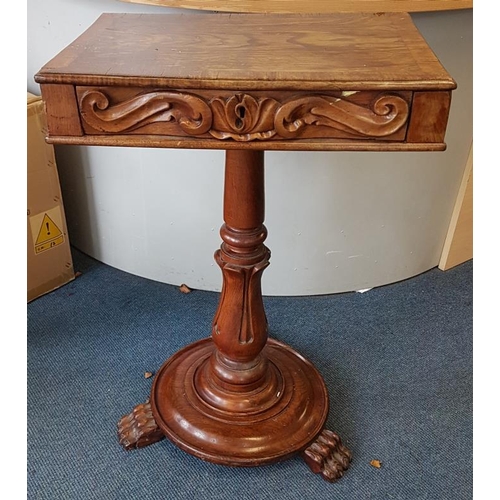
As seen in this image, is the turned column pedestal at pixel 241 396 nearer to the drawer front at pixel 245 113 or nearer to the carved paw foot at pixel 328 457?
the carved paw foot at pixel 328 457

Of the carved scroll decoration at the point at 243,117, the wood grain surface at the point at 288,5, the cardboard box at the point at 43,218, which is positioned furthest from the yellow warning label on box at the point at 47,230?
the carved scroll decoration at the point at 243,117

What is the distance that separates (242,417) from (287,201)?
1.93 feet

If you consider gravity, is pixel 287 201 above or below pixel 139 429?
above

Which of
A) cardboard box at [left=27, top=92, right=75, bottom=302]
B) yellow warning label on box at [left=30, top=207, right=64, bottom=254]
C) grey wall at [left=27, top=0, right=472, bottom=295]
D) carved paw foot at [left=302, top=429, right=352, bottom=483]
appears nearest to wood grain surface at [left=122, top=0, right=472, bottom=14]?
grey wall at [left=27, top=0, right=472, bottom=295]

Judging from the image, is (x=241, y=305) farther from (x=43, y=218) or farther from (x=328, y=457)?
(x=43, y=218)

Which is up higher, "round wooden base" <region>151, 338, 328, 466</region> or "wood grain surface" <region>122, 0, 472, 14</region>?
"wood grain surface" <region>122, 0, 472, 14</region>

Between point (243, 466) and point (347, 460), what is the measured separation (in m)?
0.24

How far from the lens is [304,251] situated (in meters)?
1.60

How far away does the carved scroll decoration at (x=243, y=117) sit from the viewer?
2.40 ft

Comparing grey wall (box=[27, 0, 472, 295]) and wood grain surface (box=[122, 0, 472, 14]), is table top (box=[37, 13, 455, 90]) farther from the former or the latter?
grey wall (box=[27, 0, 472, 295])

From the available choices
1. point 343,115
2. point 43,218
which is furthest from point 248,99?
point 43,218

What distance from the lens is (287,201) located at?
1.51m

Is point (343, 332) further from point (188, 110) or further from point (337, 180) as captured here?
point (188, 110)

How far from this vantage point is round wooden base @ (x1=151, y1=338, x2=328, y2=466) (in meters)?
1.16
